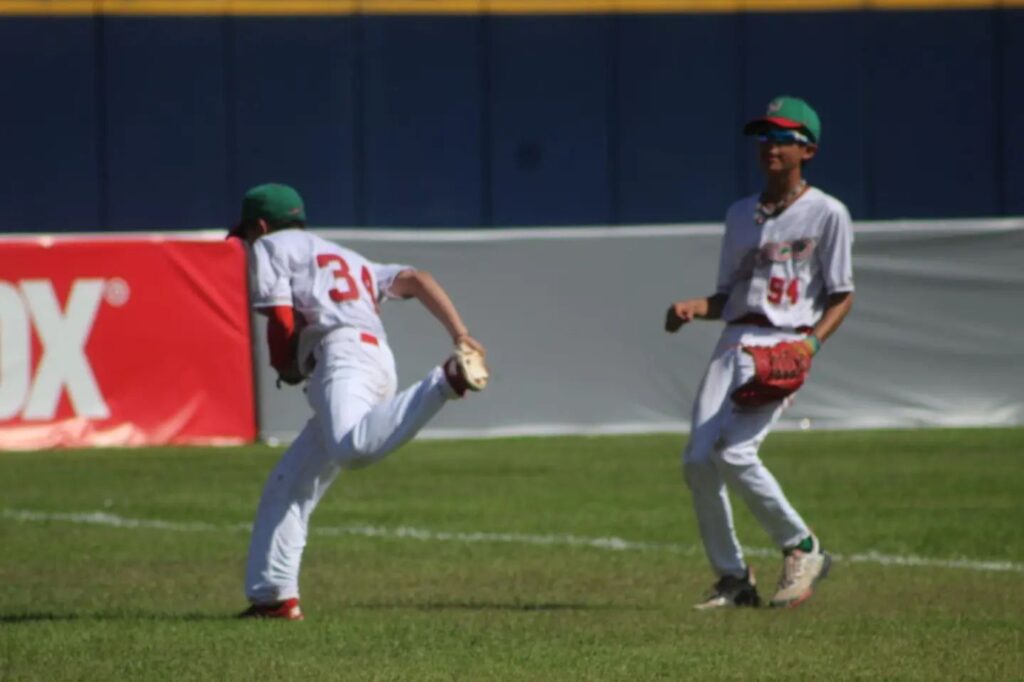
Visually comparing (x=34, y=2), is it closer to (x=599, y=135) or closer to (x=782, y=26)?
(x=599, y=135)

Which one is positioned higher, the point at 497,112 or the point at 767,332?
the point at 497,112

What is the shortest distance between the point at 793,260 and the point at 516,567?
2.65 m

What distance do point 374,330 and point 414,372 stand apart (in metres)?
9.79

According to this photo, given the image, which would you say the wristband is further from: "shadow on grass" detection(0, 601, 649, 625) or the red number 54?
"shadow on grass" detection(0, 601, 649, 625)

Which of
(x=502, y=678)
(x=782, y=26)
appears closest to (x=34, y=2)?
(x=782, y=26)

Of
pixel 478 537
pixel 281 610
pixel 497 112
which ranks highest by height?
pixel 497 112

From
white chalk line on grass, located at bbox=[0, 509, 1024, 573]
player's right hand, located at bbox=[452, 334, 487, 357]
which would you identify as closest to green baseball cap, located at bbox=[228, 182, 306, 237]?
player's right hand, located at bbox=[452, 334, 487, 357]

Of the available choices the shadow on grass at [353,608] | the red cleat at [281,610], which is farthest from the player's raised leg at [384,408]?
the shadow on grass at [353,608]

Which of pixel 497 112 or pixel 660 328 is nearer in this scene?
pixel 660 328

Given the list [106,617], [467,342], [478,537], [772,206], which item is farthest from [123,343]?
[467,342]

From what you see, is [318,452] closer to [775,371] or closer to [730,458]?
[730,458]

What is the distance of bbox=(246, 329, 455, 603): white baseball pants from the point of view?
29.8 ft

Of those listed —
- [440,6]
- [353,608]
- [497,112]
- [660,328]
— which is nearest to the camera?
[353,608]

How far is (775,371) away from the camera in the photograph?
30.8 feet
